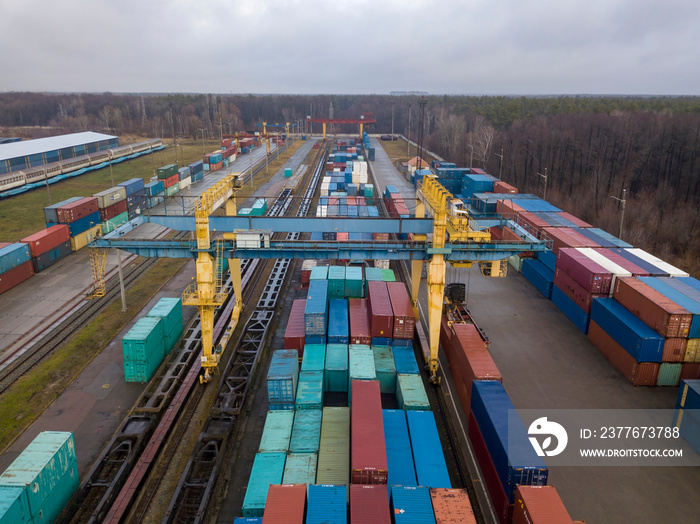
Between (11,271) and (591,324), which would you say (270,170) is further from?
(591,324)

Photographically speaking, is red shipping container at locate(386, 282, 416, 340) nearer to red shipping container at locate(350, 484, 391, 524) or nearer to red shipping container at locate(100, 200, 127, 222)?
red shipping container at locate(350, 484, 391, 524)

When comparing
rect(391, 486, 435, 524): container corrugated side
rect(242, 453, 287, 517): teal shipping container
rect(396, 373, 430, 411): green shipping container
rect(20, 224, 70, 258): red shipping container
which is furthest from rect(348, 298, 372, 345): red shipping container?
rect(20, 224, 70, 258): red shipping container

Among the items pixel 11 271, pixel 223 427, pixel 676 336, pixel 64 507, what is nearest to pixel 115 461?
pixel 64 507

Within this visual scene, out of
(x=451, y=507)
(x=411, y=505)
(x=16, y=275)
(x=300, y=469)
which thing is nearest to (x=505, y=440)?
(x=451, y=507)

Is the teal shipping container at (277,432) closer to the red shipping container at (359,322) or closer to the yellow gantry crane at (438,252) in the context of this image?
the red shipping container at (359,322)

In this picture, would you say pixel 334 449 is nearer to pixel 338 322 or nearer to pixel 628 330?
pixel 338 322
